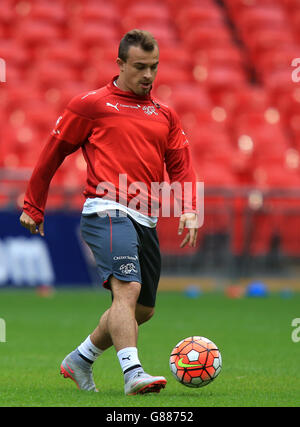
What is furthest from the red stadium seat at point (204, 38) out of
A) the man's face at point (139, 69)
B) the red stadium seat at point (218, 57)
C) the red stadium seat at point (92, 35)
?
the man's face at point (139, 69)

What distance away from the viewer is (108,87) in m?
5.28

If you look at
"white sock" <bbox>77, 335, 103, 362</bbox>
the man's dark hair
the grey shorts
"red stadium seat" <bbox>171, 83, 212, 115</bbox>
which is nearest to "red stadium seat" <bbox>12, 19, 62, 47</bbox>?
"red stadium seat" <bbox>171, 83, 212, 115</bbox>

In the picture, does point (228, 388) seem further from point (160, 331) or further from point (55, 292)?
point (55, 292)

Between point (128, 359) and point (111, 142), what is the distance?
124 cm

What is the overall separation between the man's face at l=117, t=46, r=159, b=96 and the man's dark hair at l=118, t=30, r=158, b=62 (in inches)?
0.8

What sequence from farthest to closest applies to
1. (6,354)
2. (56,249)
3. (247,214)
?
(247,214), (56,249), (6,354)

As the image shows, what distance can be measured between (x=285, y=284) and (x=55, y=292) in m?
3.98

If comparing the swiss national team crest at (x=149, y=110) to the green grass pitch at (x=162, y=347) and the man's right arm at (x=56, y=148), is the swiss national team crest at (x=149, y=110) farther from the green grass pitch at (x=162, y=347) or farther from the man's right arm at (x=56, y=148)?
the green grass pitch at (x=162, y=347)

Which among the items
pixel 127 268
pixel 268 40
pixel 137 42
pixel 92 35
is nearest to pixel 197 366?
pixel 127 268

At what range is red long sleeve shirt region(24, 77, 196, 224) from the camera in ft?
16.8

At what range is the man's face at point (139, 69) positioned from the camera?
5.07m

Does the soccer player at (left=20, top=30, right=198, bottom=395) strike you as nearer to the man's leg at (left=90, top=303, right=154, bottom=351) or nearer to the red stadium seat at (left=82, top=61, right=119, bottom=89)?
the man's leg at (left=90, top=303, right=154, bottom=351)

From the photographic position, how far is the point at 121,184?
508 cm
